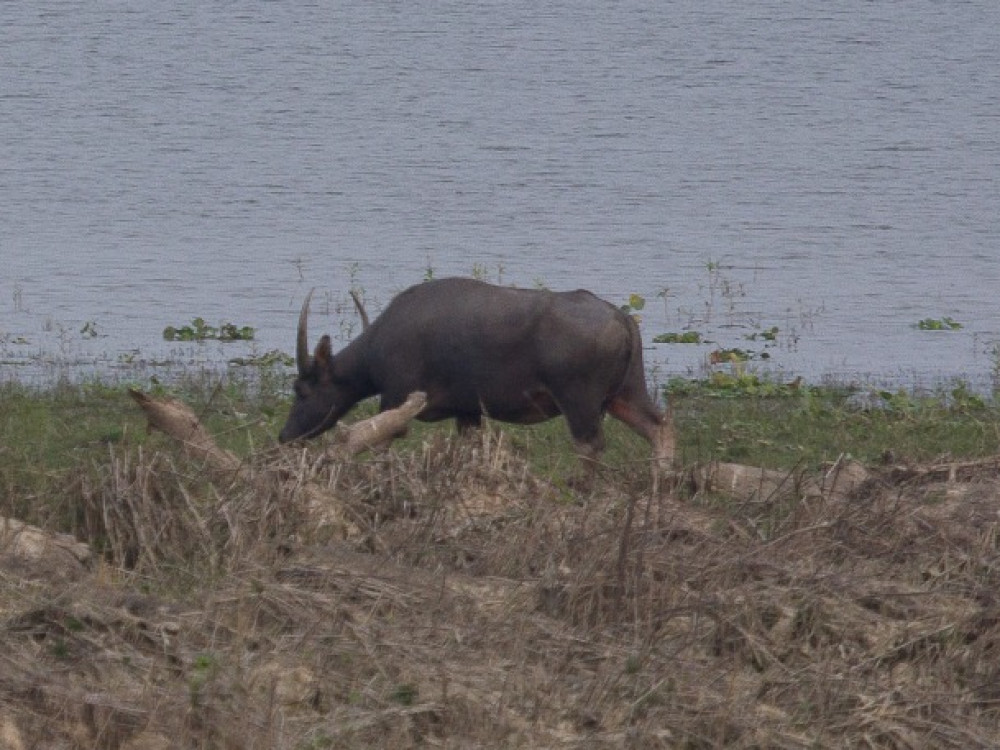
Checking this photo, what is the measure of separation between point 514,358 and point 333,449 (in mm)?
1652

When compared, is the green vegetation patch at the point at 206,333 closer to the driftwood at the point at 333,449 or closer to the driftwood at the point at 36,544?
the driftwood at the point at 333,449

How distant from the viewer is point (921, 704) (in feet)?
18.1

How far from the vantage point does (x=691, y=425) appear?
33.9 ft

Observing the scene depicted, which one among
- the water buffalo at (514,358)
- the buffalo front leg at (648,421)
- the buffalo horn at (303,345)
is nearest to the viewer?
the water buffalo at (514,358)

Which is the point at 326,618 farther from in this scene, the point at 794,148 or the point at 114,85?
the point at 114,85

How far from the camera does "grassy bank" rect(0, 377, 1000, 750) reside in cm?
520

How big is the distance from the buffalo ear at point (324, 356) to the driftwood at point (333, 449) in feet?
4.57

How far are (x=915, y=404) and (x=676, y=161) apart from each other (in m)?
13.7

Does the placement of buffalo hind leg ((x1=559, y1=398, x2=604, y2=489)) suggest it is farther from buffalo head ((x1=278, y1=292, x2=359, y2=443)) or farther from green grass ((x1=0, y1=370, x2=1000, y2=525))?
buffalo head ((x1=278, y1=292, x2=359, y2=443))

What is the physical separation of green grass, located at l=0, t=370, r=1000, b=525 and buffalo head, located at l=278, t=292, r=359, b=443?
19 cm

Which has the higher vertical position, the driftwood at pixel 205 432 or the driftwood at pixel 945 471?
the driftwood at pixel 205 432

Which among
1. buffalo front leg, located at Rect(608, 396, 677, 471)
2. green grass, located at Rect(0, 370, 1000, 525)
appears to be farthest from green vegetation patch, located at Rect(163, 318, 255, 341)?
buffalo front leg, located at Rect(608, 396, 677, 471)

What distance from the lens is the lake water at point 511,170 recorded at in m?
15.5

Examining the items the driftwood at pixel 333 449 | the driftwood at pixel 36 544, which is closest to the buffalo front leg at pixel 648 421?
the driftwood at pixel 333 449
